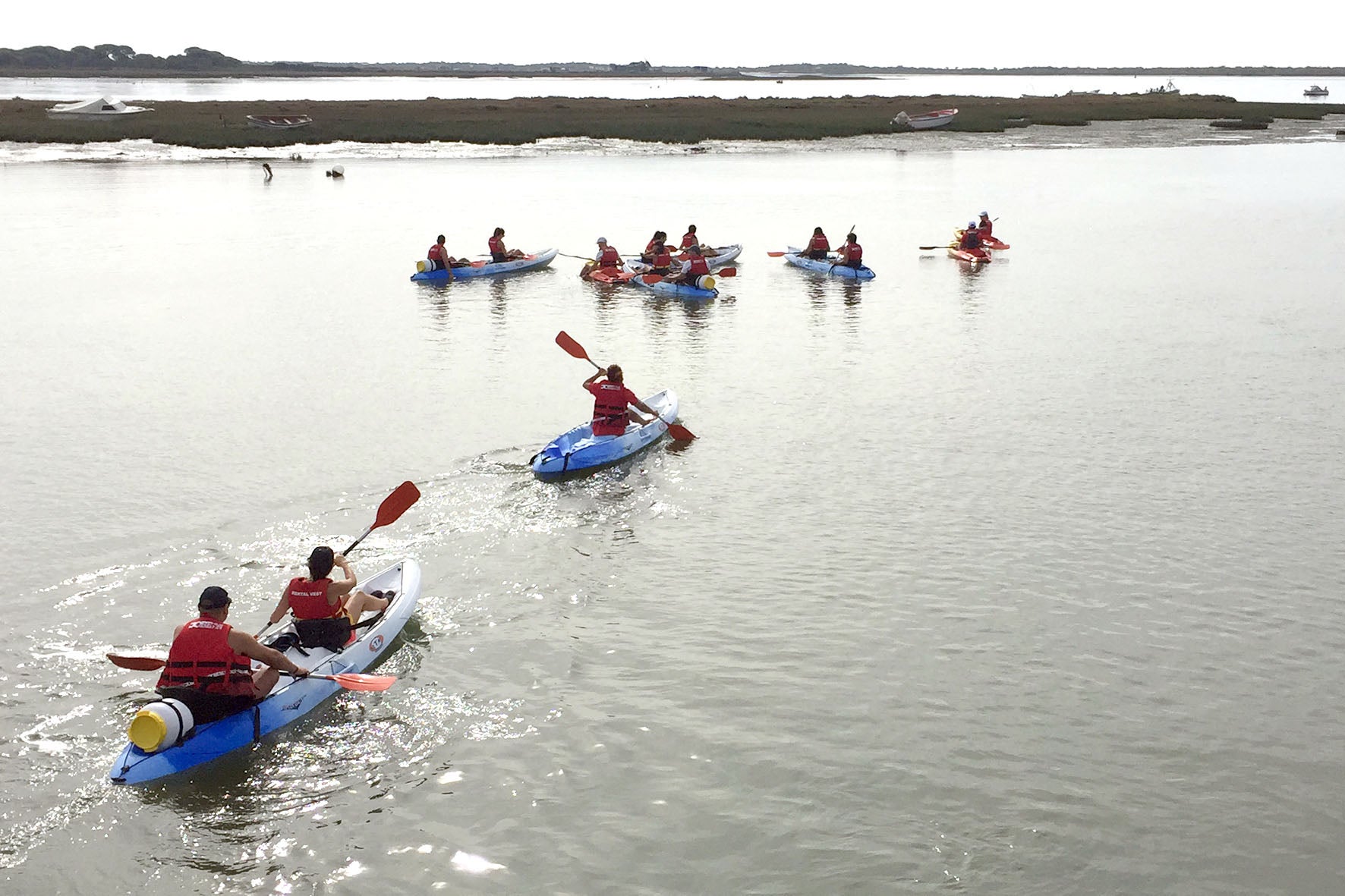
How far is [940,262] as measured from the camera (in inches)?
1363

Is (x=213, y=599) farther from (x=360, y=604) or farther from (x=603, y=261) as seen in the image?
(x=603, y=261)

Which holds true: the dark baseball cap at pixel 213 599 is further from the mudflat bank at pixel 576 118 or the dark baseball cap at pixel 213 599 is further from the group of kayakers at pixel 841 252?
the mudflat bank at pixel 576 118

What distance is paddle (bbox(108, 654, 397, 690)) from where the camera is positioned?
404 inches

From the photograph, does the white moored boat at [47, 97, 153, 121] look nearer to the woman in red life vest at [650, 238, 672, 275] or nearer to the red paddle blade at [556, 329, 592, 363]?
the woman in red life vest at [650, 238, 672, 275]

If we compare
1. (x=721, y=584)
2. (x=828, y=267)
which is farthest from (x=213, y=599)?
(x=828, y=267)

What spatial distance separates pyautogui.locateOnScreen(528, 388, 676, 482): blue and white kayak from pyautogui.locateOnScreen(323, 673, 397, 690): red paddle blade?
19.2 feet

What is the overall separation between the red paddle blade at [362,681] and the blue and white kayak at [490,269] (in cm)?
2165

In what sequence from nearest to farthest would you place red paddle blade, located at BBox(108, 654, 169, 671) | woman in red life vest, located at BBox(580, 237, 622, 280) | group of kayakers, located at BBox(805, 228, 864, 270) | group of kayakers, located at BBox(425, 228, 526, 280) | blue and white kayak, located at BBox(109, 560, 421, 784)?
blue and white kayak, located at BBox(109, 560, 421, 784), red paddle blade, located at BBox(108, 654, 169, 671), group of kayakers, located at BBox(425, 228, 526, 280), woman in red life vest, located at BBox(580, 237, 622, 280), group of kayakers, located at BBox(805, 228, 864, 270)

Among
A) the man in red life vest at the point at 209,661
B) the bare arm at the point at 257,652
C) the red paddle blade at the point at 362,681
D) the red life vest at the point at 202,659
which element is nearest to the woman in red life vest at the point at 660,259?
the red paddle blade at the point at 362,681

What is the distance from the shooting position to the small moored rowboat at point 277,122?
73.6 meters

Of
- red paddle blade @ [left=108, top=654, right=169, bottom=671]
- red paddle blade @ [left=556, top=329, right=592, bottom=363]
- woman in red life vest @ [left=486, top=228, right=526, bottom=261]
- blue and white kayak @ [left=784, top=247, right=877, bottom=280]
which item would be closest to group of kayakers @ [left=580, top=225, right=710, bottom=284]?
woman in red life vest @ [left=486, top=228, right=526, bottom=261]

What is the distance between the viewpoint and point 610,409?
1694cm

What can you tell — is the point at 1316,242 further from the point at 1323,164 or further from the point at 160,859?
the point at 160,859

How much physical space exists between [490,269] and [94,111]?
62.0 meters
